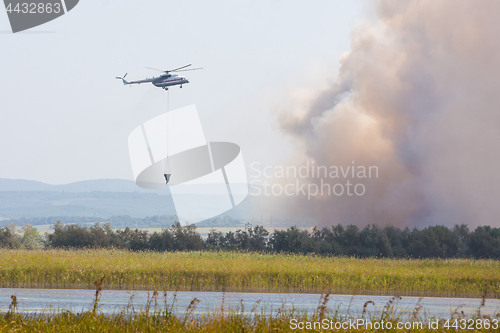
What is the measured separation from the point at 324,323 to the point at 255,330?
1.93 meters

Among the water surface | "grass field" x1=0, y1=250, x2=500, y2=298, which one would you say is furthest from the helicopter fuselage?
the water surface

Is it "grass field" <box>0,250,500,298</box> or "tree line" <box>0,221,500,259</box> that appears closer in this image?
"grass field" <box>0,250,500,298</box>

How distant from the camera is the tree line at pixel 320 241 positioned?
64438 millimetres

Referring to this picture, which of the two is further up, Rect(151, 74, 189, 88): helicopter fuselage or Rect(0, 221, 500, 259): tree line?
Rect(151, 74, 189, 88): helicopter fuselage

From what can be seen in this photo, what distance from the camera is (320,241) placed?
212 ft

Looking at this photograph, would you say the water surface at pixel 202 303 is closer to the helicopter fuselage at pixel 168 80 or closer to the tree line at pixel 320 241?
the helicopter fuselage at pixel 168 80

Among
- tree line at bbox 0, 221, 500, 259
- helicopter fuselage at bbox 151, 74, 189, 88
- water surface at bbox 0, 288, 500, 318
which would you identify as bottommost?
water surface at bbox 0, 288, 500, 318

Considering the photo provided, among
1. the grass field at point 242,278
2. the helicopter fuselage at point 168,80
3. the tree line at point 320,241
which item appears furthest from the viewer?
the tree line at point 320,241

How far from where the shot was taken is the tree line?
211ft

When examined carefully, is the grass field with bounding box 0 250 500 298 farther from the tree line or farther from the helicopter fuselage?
the tree line

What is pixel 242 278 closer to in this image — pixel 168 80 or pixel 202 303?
pixel 202 303

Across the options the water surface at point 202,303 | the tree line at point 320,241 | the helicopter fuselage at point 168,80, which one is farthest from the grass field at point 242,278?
the tree line at point 320,241

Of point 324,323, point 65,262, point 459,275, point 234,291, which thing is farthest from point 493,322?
point 65,262

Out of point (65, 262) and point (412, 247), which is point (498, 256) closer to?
point (412, 247)
